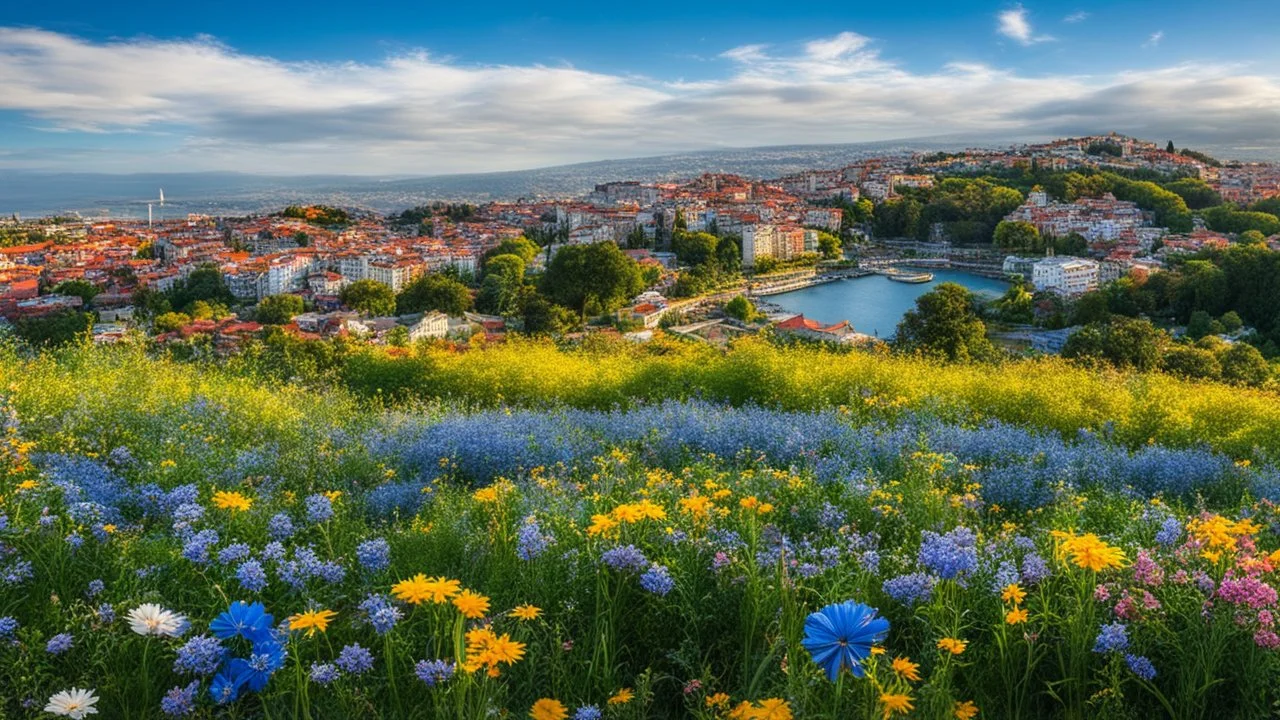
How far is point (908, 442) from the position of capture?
9.55ft

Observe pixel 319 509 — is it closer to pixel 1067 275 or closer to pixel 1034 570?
pixel 1034 570

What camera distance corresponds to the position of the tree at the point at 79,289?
92.9 ft

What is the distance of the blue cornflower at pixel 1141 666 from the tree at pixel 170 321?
2416 cm

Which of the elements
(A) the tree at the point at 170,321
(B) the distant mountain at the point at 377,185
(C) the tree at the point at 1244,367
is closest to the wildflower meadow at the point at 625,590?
(C) the tree at the point at 1244,367

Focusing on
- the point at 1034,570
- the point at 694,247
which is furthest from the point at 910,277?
the point at 1034,570

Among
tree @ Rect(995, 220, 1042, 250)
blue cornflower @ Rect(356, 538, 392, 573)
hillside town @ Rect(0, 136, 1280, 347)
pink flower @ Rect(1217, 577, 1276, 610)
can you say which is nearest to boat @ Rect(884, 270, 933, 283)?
hillside town @ Rect(0, 136, 1280, 347)

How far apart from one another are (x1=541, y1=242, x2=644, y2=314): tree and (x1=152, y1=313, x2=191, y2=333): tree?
1017 cm

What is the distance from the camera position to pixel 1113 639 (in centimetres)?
118

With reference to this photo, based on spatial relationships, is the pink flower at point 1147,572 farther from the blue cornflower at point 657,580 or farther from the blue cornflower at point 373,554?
the blue cornflower at point 373,554

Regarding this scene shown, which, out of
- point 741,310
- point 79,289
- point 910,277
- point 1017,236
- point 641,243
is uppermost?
point 1017,236

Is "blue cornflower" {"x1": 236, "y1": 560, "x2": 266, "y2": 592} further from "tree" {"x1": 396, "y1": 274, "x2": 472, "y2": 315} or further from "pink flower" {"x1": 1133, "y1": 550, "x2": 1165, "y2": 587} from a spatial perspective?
"tree" {"x1": 396, "y1": 274, "x2": 472, "y2": 315}

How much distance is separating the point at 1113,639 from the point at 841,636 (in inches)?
22.1

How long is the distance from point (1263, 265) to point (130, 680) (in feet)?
102

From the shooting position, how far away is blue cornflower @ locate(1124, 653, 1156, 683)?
46.0 inches
